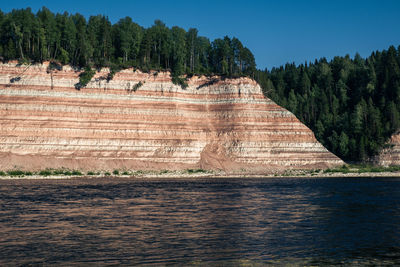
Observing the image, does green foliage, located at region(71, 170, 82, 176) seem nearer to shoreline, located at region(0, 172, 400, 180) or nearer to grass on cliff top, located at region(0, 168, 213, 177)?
grass on cliff top, located at region(0, 168, 213, 177)

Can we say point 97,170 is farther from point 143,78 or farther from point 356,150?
point 356,150

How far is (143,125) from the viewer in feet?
231

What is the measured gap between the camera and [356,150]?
275 feet

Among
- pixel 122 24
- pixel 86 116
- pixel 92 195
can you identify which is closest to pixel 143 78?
pixel 86 116

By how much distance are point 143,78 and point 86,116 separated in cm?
1247

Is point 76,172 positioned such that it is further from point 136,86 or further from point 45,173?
point 136,86

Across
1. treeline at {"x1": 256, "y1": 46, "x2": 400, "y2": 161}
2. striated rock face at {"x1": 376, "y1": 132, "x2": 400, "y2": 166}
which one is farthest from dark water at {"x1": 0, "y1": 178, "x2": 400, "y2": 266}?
treeline at {"x1": 256, "y1": 46, "x2": 400, "y2": 161}

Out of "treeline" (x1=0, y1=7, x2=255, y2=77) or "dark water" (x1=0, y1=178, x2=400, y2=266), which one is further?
"treeline" (x1=0, y1=7, x2=255, y2=77)

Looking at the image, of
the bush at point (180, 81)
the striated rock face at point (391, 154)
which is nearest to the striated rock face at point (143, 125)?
the bush at point (180, 81)

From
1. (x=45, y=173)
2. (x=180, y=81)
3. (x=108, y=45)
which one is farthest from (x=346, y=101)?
(x=45, y=173)

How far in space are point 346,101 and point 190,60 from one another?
41021 mm

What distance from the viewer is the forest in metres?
75.2

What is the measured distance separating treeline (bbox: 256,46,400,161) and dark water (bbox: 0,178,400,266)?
54.2m

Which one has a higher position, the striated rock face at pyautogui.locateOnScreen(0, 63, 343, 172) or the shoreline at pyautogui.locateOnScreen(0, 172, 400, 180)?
the striated rock face at pyautogui.locateOnScreen(0, 63, 343, 172)
